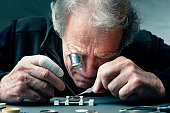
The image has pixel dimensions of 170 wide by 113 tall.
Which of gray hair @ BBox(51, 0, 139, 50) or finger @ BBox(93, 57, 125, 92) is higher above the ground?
gray hair @ BBox(51, 0, 139, 50)

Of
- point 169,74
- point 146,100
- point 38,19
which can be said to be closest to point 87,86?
point 146,100

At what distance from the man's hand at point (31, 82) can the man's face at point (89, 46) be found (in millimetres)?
282

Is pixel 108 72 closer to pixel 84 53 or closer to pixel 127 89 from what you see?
pixel 127 89

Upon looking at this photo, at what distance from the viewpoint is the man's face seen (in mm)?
1693

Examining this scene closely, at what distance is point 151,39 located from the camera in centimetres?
254

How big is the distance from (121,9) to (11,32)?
1.06m

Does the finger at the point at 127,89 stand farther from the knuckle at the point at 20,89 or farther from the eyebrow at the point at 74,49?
the knuckle at the point at 20,89

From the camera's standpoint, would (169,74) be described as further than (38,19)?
No

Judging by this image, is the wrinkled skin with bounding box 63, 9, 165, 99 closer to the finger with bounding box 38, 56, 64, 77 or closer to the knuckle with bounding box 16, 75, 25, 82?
the finger with bounding box 38, 56, 64, 77

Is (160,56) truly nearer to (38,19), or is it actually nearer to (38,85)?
(38,19)

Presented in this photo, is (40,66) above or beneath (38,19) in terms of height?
beneath

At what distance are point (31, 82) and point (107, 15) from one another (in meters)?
0.67

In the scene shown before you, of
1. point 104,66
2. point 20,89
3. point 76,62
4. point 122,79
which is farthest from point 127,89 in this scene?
point 20,89

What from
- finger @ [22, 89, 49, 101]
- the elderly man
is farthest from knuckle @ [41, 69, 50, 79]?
finger @ [22, 89, 49, 101]
